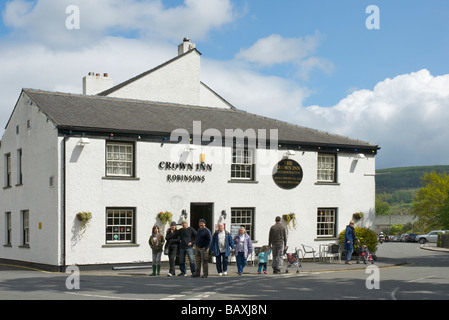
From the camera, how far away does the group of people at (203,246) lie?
61.2ft

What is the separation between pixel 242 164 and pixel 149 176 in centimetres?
444

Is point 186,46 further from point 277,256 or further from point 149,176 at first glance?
point 277,256

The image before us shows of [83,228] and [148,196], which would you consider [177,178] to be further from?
[83,228]

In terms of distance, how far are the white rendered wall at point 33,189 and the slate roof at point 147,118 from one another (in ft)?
2.43

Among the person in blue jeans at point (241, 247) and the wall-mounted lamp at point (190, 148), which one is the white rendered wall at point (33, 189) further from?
the person in blue jeans at point (241, 247)

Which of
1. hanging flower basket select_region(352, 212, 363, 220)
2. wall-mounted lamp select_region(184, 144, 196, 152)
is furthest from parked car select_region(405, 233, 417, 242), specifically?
wall-mounted lamp select_region(184, 144, 196, 152)

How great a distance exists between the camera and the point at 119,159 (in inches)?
893

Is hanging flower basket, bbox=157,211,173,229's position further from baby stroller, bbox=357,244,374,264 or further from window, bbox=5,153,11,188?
window, bbox=5,153,11,188

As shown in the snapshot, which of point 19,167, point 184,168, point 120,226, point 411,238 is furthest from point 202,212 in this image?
point 411,238

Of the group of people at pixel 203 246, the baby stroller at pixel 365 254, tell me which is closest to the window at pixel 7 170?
the group of people at pixel 203 246
